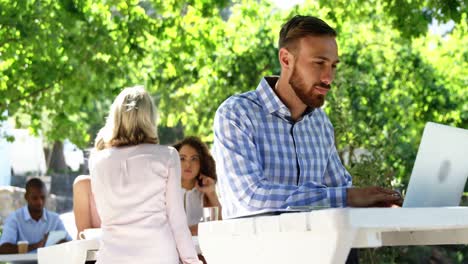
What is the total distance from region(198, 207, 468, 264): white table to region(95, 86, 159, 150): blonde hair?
5.76 ft

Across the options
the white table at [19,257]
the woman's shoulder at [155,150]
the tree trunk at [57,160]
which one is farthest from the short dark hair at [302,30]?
the tree trunk at [57,160]

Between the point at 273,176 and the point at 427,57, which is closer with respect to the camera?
the point at 273,176

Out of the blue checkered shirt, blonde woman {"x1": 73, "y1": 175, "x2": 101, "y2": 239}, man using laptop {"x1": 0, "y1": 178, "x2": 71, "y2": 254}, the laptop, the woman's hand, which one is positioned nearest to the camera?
Answer: the laptop

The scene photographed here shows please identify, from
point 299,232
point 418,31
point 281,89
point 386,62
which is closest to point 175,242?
point 281,89

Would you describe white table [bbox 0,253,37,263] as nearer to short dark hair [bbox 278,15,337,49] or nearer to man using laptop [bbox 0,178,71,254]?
man using laptop [bbox 0,178,71,254]

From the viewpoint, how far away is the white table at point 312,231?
2.45 m

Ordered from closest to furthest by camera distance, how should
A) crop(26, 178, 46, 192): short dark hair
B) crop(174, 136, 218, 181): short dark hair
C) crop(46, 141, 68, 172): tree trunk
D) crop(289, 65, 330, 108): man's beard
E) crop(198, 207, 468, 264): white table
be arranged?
crop(198, 207, 468, 264): white table < crop(289, 65, 330, 108): man's beard < crop(174, 136, 218, 181): short dark hair < crop(26, 178, 46, 192): short dark hair < crop(46, 141, 68, 172): tree trunk

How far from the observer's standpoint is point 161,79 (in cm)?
1542

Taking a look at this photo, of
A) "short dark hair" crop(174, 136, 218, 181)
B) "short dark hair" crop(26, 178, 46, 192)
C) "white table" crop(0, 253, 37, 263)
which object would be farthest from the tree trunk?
"short dark hair" crop(174, 136, 218, 181)

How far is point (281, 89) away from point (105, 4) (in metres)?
9.25

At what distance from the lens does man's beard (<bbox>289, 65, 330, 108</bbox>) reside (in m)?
3.46

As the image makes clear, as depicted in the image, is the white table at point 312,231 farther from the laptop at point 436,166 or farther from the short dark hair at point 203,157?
the short dark hair at point 203,157

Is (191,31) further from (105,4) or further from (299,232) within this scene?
(299,232)

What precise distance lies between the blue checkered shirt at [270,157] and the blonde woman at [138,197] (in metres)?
1.09
